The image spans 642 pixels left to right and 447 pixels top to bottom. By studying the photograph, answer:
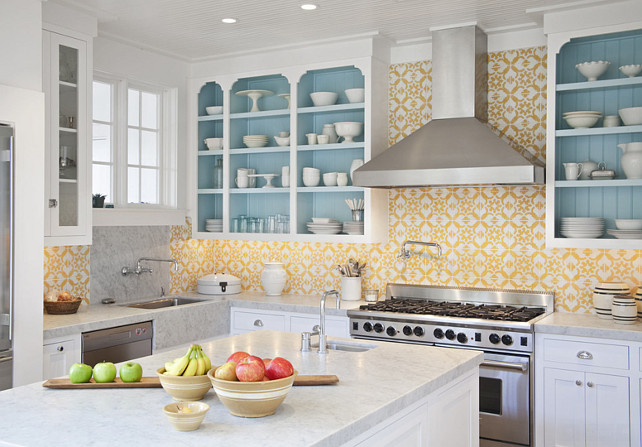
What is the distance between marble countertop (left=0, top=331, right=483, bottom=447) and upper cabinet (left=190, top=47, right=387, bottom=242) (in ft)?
7.29

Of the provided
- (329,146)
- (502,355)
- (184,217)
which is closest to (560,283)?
(502,355)

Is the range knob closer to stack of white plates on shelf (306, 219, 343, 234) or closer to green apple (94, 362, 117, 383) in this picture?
stack of white plates on shelf (306, 219, 343, 234)

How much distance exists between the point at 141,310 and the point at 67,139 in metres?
1.23

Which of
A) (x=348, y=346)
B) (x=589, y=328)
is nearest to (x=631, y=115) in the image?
(x=589, y=328)

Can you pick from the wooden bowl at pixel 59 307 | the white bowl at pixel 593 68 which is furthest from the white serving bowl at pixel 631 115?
the wooden bowl at pixel 59 307

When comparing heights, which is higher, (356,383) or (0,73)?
(0,73)

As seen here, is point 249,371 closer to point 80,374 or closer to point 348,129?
point 80,374

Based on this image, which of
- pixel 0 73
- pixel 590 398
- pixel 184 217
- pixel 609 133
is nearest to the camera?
pixel 0 73

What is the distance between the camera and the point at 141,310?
15.1 ft

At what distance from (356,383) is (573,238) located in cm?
233

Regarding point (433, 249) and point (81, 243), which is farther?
point (433, 249)

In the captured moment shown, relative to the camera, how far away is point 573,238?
428 centimetres

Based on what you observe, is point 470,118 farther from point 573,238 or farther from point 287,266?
point 287,266

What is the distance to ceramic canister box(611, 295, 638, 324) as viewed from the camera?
4.02 meters
